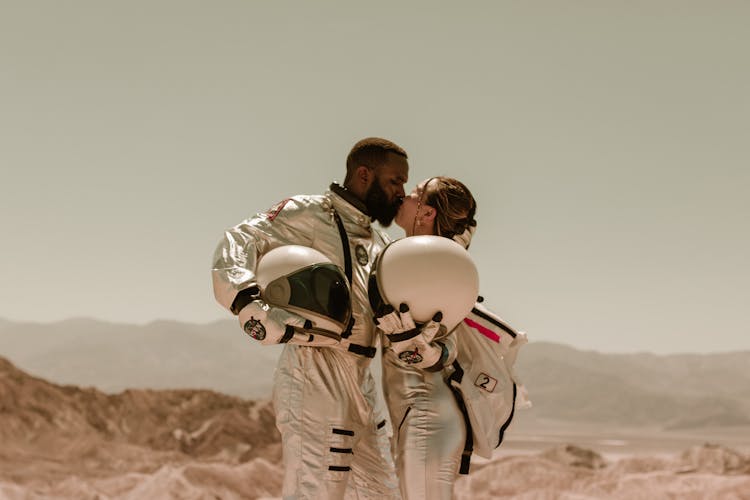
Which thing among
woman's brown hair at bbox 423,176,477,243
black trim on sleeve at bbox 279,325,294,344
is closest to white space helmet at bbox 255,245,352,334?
black trim on sleeve at bbox 279,325,294,344

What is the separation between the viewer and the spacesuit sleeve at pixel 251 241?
16.1 ft

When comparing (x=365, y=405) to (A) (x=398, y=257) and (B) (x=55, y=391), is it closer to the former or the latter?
(A) (x=398, y=257)

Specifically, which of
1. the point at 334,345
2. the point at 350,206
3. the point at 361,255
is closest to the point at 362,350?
the point at 334,345

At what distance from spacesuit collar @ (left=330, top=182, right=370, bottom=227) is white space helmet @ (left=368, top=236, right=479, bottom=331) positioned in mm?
471

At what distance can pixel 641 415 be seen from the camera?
105562 mm

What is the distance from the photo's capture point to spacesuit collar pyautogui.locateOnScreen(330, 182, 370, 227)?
18.1ft

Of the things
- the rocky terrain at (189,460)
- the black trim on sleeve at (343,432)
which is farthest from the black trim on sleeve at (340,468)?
the rocky terrain at (189,460)

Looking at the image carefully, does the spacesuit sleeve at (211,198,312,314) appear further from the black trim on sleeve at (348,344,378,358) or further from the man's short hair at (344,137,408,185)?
the black trim on sleeve at (348,344,378,358)

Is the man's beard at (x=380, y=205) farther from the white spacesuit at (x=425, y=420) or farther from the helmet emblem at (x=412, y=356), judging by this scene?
the helmet emblem at (x=412, y=356)

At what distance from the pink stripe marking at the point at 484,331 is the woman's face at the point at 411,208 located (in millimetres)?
637

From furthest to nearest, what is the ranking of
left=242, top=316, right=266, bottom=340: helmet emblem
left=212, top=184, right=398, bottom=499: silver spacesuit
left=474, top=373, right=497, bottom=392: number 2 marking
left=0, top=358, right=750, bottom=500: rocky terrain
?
left=0, top=358, right=750, bottom=500: rocky terrain, left=474, top=373, right=497, bottom=392: number 2 marking, left=212, top=184, right=398, bottom=499: silver spacesuit, left=242, top=316, right=266, bottom=340: helmet emblem

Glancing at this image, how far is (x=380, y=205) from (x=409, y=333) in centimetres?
96

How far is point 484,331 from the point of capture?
18.0 feet


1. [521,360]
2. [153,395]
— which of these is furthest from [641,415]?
[153,395]
